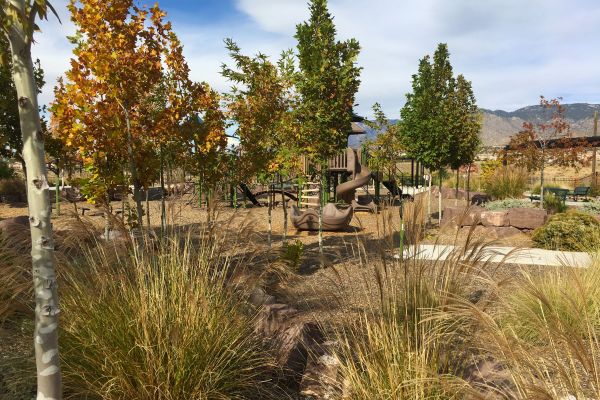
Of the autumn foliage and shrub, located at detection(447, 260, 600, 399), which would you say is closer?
shrub, located at detection(447, 260, 600, 399)

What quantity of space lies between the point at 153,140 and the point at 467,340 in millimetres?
5024

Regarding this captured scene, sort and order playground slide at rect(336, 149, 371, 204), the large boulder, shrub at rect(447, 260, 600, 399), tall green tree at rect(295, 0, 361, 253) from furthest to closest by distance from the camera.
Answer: playground slide at rect(336, 149, 371, 204)
tall green tree at rect(295, 0, 361, 253)
the large boulder
shrub at rect(447, 260, 600, 399)

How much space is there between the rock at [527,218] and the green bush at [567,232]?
52.9 inches

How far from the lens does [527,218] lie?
10.9m

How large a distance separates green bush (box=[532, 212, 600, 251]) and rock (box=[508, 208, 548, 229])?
4.41 ft

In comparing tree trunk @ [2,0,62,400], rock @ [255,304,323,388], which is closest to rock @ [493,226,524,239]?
rock @ [255,304,323,388]

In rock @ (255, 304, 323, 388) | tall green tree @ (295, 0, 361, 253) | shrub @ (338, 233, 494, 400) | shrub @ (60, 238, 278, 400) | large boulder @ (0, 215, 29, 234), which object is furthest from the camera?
tall green tree @ (295, 0, 361, 253)

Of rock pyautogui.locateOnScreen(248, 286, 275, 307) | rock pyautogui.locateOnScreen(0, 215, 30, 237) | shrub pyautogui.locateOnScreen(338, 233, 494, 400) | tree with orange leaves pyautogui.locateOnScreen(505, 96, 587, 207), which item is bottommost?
rock pyautogui.locateOnScreen(248, 286, 275, 307)

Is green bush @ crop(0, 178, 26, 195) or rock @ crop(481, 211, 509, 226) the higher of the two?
green bush @ crop(0, 178, 26, 195)

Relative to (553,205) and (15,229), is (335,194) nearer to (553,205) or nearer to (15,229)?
(553,205)

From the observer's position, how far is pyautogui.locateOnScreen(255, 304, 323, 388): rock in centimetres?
→ 312

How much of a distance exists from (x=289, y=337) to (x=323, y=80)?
196 inches

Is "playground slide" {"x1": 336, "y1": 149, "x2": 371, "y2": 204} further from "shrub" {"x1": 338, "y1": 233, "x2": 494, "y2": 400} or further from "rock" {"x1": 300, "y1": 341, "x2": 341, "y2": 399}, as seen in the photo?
"shrub" {"x1": 338, "y1": 233, "x2": 494, "y2": 400}

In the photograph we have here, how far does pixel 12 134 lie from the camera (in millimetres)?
12734
